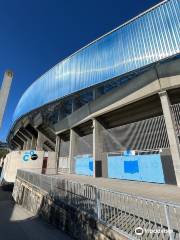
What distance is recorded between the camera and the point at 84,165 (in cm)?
2066

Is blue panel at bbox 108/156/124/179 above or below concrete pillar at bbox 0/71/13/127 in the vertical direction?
below

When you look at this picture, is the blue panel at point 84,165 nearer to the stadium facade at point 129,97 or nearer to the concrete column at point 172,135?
the stadium facade at point 129,97

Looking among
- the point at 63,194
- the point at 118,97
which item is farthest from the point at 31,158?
the point at 63,194

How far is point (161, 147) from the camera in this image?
12.3 metres

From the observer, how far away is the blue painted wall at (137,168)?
39.7ft

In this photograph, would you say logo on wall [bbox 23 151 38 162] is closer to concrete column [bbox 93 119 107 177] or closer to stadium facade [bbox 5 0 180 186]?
stadium facade [bbox 5 0 180 186]

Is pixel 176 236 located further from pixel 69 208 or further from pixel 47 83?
pixel 47 83

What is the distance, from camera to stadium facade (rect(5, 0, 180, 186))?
11945 millimetres

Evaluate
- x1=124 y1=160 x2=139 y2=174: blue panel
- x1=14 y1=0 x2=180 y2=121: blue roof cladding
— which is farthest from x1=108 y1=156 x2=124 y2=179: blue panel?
x1=14 y1=0 x2=180 y2=121: blue roof cladding

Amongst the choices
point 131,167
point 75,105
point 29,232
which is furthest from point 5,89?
point 75,105

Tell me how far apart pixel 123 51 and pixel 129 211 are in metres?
14.2

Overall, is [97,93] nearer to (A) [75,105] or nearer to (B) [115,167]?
(A) [75,105]

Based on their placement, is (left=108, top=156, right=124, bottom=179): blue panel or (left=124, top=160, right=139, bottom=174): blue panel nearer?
(left=124, top=160, right=139, bottom=174): blue panel

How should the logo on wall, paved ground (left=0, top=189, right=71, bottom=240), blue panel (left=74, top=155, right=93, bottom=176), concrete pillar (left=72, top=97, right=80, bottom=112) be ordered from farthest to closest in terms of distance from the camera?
concrete pillar (left=72, top=97, right=80, bottom=112) < the logo on wall < blue panel (left=74, top=155, right=93, bottom=176) < paved ground (left=0, top=189, right=71, bottom=240)
